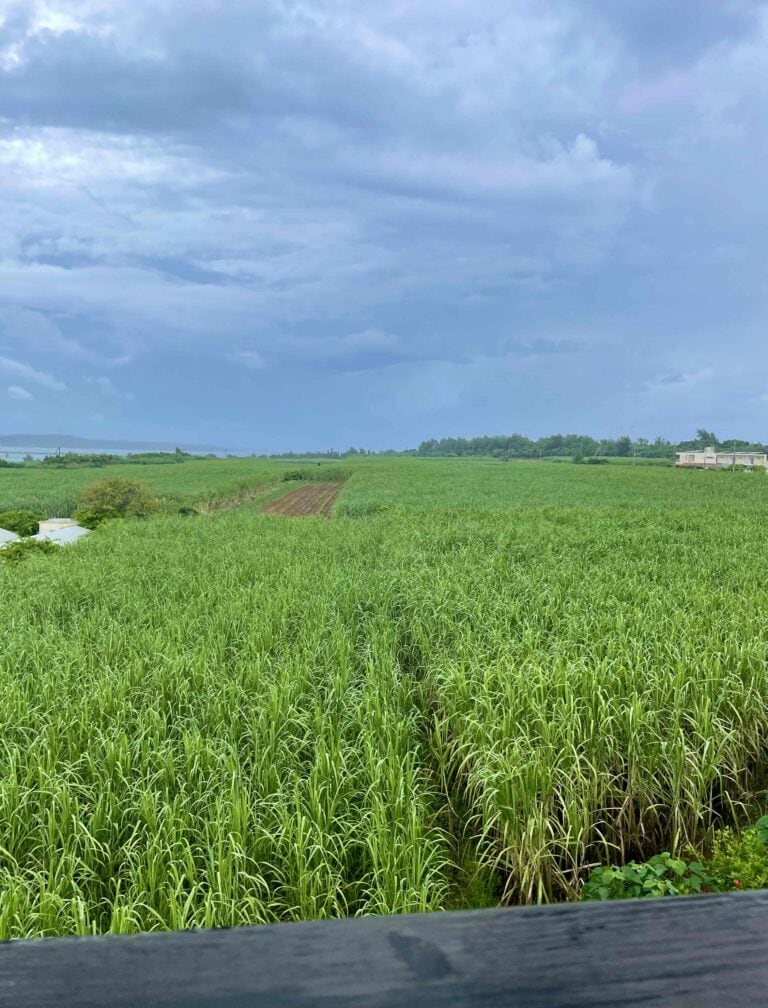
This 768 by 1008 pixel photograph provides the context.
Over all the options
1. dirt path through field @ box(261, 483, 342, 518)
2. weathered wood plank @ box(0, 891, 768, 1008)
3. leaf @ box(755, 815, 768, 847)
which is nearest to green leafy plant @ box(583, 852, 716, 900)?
leaf @ box(755, 815, 768, 847)

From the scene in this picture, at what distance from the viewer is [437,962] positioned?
0.77 metres

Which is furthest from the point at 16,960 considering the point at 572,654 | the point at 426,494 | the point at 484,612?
the point at 426,494

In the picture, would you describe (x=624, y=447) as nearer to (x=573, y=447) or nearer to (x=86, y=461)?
(x=573, y=447)

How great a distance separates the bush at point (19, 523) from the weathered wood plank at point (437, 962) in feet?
69.2

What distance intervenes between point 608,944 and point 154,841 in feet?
9.02

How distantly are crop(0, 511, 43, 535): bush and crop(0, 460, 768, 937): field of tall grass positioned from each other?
12.6m

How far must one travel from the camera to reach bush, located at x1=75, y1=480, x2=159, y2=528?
71.9 ft

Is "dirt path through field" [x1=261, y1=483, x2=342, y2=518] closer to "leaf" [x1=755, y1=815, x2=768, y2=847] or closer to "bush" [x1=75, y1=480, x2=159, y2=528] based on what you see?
"bush" [x1=75, y1=480, x2=159, y2=528]

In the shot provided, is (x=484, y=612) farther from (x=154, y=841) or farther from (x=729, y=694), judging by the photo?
(x=154, y=841)

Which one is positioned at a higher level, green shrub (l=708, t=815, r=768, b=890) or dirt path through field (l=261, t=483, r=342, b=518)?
dirt path through field (l=261, t=483, r=342, b=518)

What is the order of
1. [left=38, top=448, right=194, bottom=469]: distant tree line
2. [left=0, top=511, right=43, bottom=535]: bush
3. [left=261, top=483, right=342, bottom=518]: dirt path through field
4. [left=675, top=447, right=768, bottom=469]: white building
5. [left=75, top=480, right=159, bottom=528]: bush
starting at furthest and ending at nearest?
1. [left=675, top=447, right=768, bottom=469]: white building
2. [left=38, top=448, right=194, bottom=469]: distant tree line
3. [left=261, top=483, right=342, bottom=518]: dirt path through field
4. [left=75, top=480, right=159, bottom=528]: bush
5. [left=0, top=511, right=43, bottom=535]: bush

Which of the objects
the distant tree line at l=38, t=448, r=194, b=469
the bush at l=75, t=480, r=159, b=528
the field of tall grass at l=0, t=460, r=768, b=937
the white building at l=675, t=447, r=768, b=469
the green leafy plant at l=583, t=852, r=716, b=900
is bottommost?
the green leafy plant at l=583, t=852, r=716, b=900

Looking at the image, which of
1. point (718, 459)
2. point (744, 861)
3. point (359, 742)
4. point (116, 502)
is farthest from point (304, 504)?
point (718, 459)

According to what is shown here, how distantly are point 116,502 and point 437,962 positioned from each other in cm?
2367
